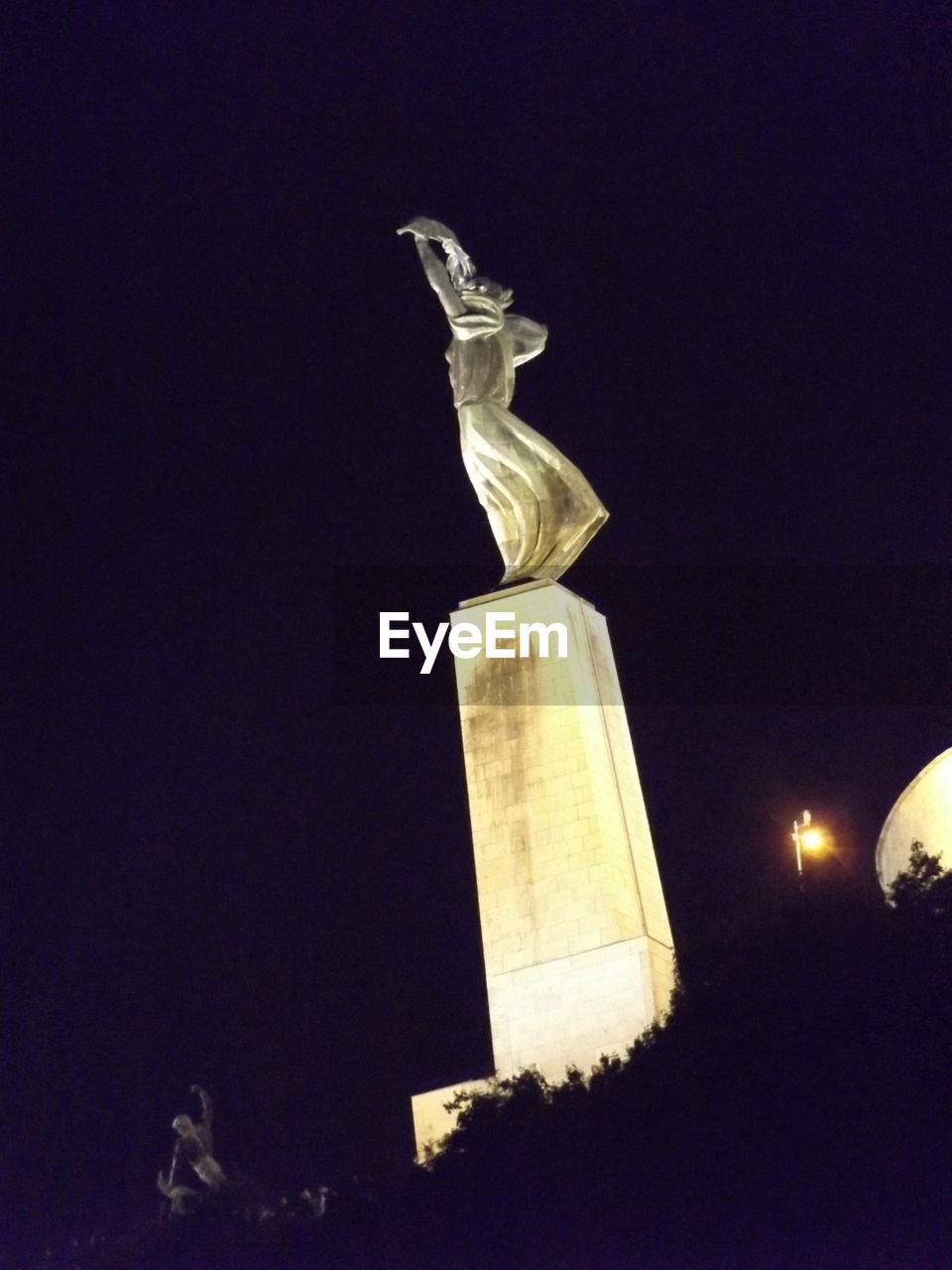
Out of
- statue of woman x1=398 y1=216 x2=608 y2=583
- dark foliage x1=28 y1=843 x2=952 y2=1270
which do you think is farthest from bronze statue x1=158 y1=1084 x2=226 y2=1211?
statue of woman x1=398 y1=216 x2=608 y2=583

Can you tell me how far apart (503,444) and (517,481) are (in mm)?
383

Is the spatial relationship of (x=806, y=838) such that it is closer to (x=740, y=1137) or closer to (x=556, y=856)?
(x=556, y=856)

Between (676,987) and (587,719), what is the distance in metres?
2.75

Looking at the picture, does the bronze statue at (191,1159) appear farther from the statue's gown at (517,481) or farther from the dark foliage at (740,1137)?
the statue's gown at (517,481)

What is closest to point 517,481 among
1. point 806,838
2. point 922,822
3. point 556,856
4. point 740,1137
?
point 556,856

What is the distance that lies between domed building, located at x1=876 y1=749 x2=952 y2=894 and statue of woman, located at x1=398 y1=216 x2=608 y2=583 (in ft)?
13.1

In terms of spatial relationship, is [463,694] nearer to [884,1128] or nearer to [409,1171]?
[409,1171]

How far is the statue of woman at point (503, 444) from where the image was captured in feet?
57.7

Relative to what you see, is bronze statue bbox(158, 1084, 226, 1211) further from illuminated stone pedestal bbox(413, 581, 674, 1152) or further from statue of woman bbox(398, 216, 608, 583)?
statue of woman bbox(398, 216, 608, 583)

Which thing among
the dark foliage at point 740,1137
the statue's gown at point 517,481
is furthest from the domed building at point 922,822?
the statue's gown at point 517,481

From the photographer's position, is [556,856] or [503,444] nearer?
[556,856]

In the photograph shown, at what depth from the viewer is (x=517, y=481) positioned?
1769 centimetres

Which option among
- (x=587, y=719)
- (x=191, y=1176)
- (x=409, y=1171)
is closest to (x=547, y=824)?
(x=587, y=719)

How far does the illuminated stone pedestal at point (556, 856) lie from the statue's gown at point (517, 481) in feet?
2.15
